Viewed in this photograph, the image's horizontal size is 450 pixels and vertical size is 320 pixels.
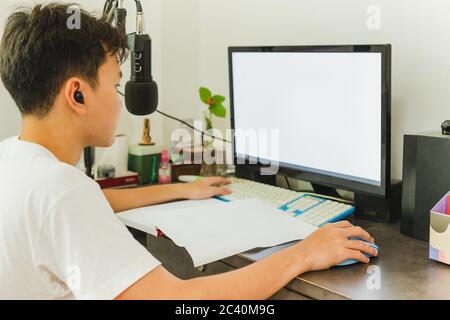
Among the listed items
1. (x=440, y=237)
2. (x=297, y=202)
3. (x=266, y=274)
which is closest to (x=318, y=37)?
(x=297, y=202)

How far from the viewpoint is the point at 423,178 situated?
121 cm

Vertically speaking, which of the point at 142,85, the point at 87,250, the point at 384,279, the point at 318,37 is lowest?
the point at 384,279

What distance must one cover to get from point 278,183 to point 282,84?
36cm

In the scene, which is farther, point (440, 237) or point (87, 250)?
point (440, 237)

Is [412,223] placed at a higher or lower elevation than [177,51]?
lower

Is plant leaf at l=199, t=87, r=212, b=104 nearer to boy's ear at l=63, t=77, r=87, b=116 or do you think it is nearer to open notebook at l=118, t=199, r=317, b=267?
A: open notebook at l=118, t=199, r=317, b=267

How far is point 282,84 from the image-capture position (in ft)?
5.10

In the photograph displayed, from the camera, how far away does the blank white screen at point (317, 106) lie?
1.33 m

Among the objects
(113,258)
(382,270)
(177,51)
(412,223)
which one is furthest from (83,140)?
(177,51)

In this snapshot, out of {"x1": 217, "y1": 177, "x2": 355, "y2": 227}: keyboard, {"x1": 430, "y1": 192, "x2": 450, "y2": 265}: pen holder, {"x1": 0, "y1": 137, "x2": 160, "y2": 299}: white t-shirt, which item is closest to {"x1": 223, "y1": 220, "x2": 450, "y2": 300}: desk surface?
{"x1": 430, "y1": 192, "x2": 450, "y2": 265}: pen holder

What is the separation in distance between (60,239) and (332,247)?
0.49m

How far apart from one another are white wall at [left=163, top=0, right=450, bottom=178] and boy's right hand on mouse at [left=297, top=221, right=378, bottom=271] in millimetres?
473

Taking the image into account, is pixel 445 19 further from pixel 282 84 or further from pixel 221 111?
pixel 221 111

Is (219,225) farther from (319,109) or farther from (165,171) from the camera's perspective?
(165,171)
